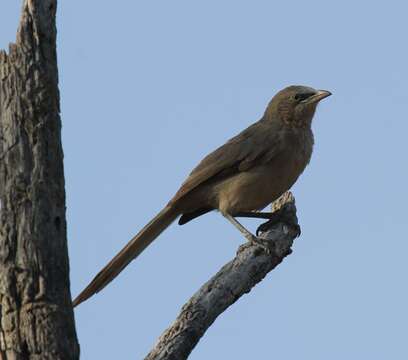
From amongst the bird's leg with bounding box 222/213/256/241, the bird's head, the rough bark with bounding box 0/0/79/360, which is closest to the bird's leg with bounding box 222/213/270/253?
the bird's leg with bounding box 222/213/256/241

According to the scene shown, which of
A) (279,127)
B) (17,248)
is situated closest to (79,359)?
(17,248)

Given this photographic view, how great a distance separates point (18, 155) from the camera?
461 cm

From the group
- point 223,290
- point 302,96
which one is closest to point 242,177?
point 302,96

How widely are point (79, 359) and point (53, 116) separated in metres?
1.37

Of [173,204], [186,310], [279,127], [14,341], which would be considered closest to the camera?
[14,341]

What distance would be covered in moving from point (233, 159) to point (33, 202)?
13.2 ft

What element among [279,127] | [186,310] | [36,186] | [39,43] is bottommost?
[186,310]

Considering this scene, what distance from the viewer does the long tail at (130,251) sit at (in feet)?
21.7

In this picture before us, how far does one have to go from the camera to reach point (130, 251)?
24.4 feet

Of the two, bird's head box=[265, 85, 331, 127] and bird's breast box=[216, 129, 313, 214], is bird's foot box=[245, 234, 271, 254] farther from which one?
bird's head box=[265, 85, 331, 127]

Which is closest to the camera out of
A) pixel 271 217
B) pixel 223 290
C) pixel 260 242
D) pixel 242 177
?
pixel 223 290

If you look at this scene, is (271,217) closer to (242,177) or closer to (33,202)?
(242,177)

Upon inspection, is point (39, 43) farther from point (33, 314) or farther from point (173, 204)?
point (173, 204)

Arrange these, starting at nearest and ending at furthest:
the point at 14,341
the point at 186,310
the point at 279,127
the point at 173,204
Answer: the point at 14,341
the point at 186,310
the point at 173,204
the point at 279,127
